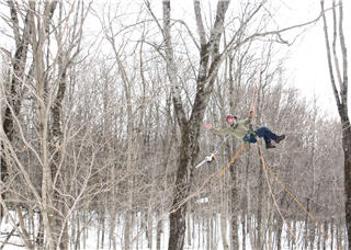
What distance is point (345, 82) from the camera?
9180 mm

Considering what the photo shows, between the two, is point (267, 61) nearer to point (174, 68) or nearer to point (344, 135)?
point (344, 135)

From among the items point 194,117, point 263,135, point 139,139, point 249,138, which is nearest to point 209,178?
point 194,117

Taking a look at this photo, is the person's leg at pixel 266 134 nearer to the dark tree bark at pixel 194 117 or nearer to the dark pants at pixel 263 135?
the dark pants at pixel 263 135

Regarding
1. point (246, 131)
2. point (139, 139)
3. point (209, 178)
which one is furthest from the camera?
point (139, 139)

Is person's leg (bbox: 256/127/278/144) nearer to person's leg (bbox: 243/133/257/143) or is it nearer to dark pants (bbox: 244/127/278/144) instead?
dark pants (bbox: 244/127/278/144)

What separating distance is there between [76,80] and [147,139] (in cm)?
1431

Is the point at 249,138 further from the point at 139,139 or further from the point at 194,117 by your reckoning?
the point at 139,139

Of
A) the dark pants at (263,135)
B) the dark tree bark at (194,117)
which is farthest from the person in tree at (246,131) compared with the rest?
the dark tree bark at (194,117)

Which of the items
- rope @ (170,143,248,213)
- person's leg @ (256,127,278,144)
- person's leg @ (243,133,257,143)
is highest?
person's leg @ (256,127,278,144)

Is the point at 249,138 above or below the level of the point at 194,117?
below

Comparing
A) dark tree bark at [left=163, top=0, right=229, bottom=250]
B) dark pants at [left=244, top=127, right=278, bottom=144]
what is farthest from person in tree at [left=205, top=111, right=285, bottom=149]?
dark tree bark at [left=163, top=0, right=229, bottom=250]

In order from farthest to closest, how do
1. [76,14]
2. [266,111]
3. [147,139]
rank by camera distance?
[147,139] < [266,111] < [76,14]

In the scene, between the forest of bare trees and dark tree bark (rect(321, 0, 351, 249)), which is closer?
the forest of bare trees

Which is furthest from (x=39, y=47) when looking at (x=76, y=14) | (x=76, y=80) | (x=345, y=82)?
(x=345, y=82)
